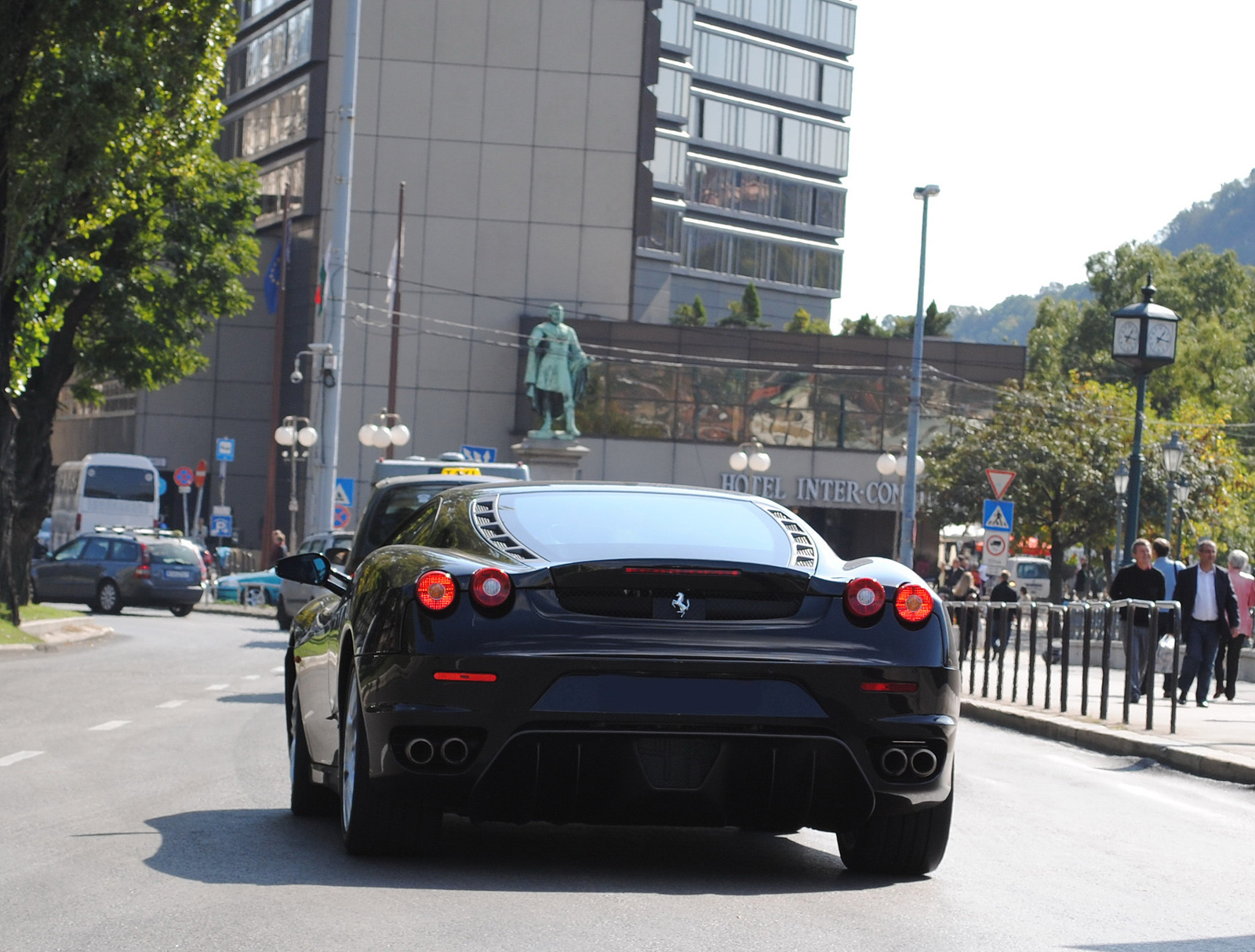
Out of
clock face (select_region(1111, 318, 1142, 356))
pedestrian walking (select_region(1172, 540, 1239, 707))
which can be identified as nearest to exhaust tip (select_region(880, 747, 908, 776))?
pedestrian walking (select_region(1172, 540, 1239, 707))

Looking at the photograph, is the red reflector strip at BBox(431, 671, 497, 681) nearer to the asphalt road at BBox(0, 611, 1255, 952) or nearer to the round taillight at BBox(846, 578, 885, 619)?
the asphalt road at BBox(0, 611, 1255, 952)

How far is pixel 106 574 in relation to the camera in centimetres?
3647

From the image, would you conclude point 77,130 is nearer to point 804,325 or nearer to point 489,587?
point 489,587

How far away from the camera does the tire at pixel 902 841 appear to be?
668 cm

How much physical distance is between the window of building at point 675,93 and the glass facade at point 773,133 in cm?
615

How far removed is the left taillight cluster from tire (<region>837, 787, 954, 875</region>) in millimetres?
1544

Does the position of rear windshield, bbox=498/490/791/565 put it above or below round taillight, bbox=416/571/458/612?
above

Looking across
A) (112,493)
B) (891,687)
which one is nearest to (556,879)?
(891,687)

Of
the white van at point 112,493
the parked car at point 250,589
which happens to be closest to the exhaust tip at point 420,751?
the parked car at point 250,589

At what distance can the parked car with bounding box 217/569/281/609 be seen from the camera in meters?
43.1

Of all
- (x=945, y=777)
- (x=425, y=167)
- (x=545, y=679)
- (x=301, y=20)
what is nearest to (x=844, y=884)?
(x=945, y=777)

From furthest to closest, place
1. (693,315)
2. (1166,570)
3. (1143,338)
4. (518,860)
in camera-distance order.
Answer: (693,315)
(1143,338)
(1166,570)
(518,860)

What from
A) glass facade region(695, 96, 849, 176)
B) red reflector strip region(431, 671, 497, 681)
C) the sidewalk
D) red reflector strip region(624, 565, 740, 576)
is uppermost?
glass facade region(695, 96, 849, 176)

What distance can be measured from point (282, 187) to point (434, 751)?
67853 millimetres
